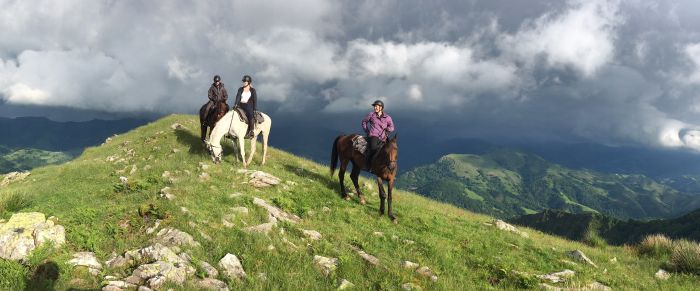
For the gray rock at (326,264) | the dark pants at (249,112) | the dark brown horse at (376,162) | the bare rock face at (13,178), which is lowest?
the bare rock face at (13,178)

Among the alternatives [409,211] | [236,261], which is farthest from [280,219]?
[409,211]

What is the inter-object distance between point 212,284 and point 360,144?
11.0m

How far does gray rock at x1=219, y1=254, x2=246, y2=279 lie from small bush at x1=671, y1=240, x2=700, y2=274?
45.6 feet

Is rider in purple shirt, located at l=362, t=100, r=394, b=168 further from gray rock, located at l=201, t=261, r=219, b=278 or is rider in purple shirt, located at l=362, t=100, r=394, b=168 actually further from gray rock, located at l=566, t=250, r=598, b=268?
gray rock, located at l=201, t=261, r=219, b=278

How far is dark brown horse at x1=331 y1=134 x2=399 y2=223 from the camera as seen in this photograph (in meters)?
16.0

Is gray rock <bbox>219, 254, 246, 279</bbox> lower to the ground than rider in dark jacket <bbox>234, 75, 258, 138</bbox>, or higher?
lower

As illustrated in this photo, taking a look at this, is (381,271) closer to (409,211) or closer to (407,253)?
(407,253)

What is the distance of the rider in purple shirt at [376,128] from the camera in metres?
17.1

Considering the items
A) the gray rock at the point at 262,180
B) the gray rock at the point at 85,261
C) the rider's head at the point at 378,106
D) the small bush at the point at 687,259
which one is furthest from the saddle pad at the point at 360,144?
the small bush at the point at 687,259

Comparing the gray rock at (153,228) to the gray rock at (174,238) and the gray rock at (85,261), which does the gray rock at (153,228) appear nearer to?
the gray rock at (174,238)

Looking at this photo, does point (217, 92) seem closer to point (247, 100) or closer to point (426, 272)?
point (247, 100)

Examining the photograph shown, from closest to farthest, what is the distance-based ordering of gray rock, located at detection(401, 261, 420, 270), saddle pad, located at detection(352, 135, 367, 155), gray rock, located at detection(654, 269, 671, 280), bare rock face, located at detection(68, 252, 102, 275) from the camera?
bare rock face, located at detection(68, 252, 102, 275), gray rock, located at detection(401, 261, 420, 270), gray rock, located at detection(654, 269, 671, 280), saddle pad, located at detection(352, 135, 367, 155)

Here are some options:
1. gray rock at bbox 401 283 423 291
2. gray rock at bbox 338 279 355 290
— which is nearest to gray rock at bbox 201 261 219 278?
gray rock at bbox 338 279 355 290

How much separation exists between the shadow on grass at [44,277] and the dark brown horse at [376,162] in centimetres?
1064
